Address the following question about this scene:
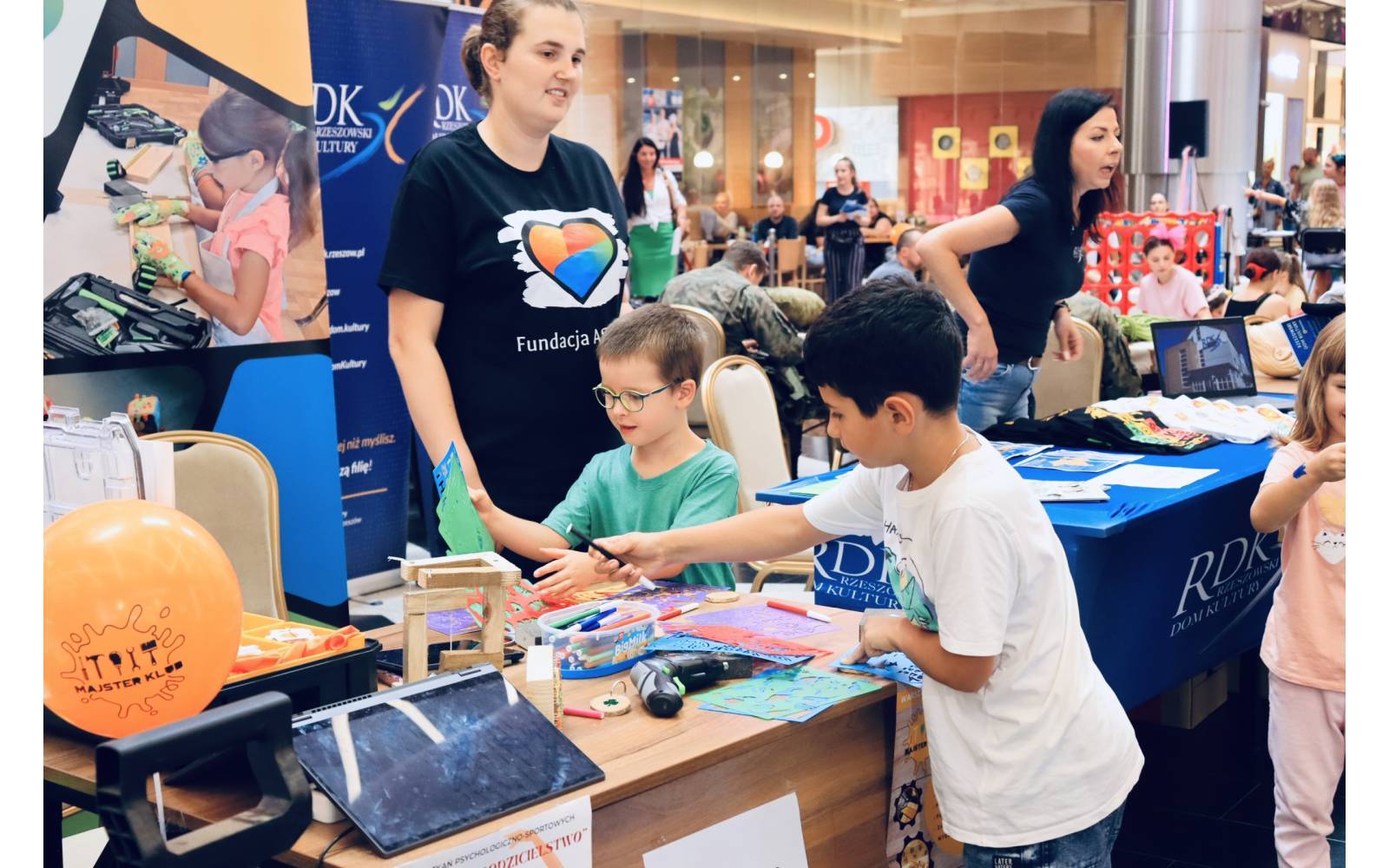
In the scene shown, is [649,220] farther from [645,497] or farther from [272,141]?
[645,497]

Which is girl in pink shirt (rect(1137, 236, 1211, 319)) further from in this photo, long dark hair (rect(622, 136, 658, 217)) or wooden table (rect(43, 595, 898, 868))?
wooden table (rect(43, 595, 898, 868))

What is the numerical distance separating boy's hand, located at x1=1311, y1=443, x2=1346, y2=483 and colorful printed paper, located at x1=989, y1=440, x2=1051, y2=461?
0.93m

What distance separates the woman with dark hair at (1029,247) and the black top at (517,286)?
1050mm

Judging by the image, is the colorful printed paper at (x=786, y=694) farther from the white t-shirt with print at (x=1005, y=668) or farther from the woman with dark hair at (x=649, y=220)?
the woman with dark hair at (x=649, y=220)

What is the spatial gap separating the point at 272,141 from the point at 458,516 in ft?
6.17

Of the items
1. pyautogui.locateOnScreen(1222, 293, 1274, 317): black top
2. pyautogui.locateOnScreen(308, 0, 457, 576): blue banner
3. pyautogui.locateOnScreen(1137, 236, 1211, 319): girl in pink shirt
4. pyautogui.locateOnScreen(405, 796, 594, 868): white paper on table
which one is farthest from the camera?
pyautogui.locateOnScreen(1137, 236, 1211, 319): girl in pink shirt

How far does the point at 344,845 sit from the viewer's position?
58.9 inches

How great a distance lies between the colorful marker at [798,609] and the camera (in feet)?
7.86

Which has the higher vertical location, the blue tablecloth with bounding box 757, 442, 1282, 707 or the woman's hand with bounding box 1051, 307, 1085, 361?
the woman's hand with bounding box 1051, 307, 1085, 361

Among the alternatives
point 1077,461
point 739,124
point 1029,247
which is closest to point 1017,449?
point 1077,461

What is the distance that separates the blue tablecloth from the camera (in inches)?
106

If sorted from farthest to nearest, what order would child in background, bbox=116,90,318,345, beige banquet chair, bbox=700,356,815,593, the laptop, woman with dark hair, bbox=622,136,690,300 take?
woman with dark hair, bbox=622,136,690,300
the laptop
beige banquet chair, bbox=700,356,815,593
child in background, bbox=116,90,318,345

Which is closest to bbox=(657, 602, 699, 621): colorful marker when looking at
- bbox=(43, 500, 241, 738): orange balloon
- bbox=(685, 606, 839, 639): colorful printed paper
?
bbox=(685, 606, 839, 639): colorful printed paper

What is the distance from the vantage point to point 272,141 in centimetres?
341
